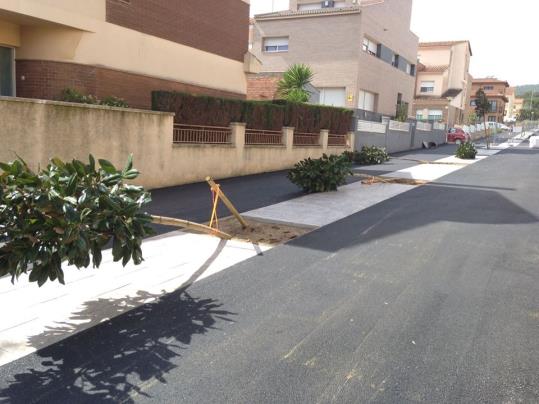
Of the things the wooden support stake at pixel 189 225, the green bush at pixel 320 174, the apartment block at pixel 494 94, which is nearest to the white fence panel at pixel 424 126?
the green bush at pixel 320 174

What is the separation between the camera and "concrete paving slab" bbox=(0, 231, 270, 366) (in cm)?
411

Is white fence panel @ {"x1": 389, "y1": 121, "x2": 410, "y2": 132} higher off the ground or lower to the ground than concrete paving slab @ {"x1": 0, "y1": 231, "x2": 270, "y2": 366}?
higher

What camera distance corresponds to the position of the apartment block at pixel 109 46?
13266 millimetres

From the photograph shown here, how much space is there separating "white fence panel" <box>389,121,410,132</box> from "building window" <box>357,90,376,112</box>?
9.16 feet

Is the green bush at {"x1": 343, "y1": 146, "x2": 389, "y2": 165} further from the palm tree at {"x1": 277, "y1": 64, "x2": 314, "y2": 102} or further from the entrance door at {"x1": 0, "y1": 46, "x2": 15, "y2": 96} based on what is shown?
the entrance door at {"x1": 0, "y1": 46, "x2": 15, "y2": 96}

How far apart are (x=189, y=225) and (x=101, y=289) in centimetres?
168

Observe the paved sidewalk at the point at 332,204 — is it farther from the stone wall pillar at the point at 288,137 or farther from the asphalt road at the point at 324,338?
the stone wall pillar at the point at 288,137

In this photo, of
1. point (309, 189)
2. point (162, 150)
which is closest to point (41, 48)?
point (162, 150)

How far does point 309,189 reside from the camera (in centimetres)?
1270

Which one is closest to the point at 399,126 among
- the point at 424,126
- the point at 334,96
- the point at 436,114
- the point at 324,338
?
the point at 334,96

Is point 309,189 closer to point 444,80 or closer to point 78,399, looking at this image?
point 78,399

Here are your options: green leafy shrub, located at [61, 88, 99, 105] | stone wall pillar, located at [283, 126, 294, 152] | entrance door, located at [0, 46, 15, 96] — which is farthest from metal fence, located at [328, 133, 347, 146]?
entrance door, located at [0, 46, 15, 96]

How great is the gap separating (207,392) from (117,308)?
1804 millimetres

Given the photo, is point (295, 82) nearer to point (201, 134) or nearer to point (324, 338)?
point (201, 134)
